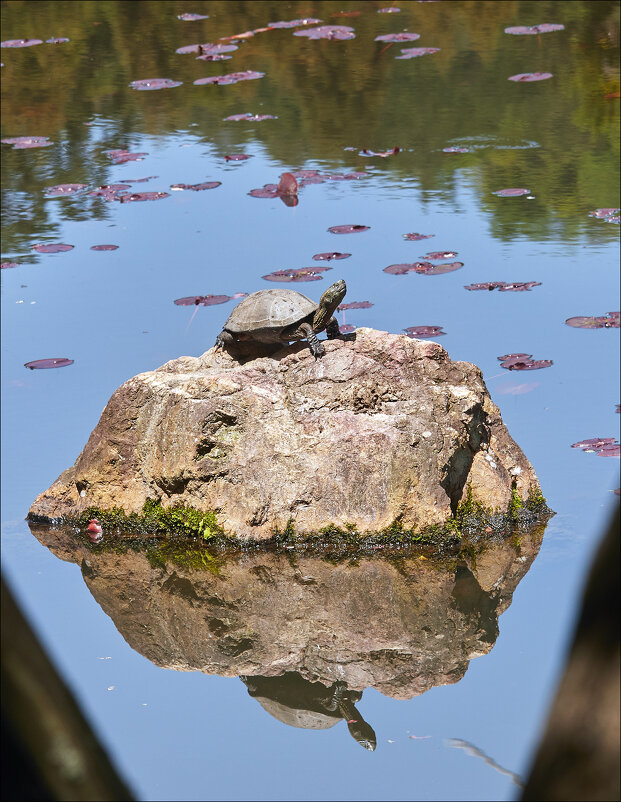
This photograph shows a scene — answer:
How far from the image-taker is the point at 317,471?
5367mm

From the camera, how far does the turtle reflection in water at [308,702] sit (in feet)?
13.1

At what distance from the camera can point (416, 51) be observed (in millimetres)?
13477

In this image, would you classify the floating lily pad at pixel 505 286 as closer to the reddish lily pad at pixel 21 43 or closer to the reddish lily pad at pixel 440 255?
the reddish lily pad at pixel 440 255

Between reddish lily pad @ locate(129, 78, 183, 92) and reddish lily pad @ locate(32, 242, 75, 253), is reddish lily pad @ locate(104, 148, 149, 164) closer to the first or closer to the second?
reddish lily pad @ locate(129, 78, 183, 92)

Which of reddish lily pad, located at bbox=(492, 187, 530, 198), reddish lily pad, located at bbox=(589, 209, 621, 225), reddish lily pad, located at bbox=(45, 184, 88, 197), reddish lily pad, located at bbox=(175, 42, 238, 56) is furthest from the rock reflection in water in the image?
reddish lily pad, located at bbox=(175, 42, 238, 56)

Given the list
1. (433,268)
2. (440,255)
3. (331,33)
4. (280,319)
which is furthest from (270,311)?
(331,33)

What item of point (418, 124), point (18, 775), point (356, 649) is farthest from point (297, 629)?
point (418, 124)

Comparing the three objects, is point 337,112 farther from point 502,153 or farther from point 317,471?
point 317,471

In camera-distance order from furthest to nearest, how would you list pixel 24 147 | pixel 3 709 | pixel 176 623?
1. pixel 24 147
2. pixel 176 623
3. pixel 3 709

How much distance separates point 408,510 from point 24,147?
24.7 feet

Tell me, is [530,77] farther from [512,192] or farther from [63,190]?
[63,190]

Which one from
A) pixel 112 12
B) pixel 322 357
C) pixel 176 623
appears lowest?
pixel 176 623

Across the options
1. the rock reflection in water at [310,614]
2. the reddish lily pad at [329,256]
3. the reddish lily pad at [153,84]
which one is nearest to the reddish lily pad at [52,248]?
the reddish lily pad at [329,256]

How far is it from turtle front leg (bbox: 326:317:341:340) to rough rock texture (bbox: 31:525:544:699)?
54.8 inches
